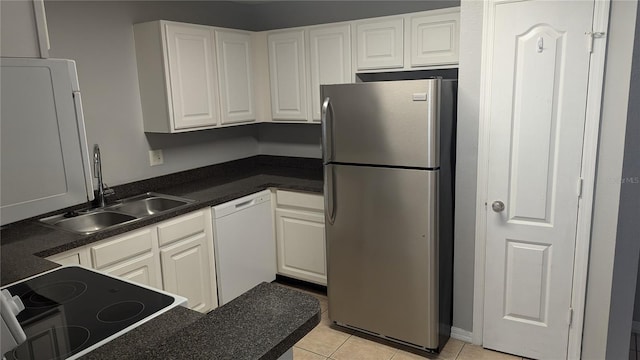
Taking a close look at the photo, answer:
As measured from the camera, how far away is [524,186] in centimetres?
236

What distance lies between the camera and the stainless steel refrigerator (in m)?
2.36

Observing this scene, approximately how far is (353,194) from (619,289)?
1.44m

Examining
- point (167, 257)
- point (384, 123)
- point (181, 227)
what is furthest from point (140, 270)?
point (384, 123)

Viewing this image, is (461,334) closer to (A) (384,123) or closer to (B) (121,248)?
(A) (384,123)

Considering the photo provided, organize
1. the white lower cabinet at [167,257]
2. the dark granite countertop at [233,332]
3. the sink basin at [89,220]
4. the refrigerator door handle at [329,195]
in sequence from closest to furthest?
1. the dark granite countertop at [233,332]
2. the white lower cabinet at [167,257]
3. the sink basin at [89,220]
4. the refrigerator door handle at [329,195]

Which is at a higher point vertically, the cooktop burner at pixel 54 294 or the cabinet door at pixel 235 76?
the cabinet door at pixel 235 76

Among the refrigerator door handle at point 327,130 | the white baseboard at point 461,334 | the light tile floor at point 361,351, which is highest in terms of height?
the refrigerator door handle at point 327,130

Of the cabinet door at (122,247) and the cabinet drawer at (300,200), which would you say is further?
the cabinet drawer at (300,200)

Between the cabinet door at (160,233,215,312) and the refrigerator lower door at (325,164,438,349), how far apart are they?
806 mm

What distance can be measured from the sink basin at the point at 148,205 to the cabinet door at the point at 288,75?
1107mm

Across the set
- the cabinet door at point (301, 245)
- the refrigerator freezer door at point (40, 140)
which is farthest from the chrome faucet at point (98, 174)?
the refrigerator freezer door at point (40, 140)

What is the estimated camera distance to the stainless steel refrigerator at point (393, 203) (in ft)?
7.75

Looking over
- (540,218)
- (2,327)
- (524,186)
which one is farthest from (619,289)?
(2,327)

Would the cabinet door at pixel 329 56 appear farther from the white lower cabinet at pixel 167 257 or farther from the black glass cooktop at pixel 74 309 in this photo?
the black glass cooktop at pixel 74 309
